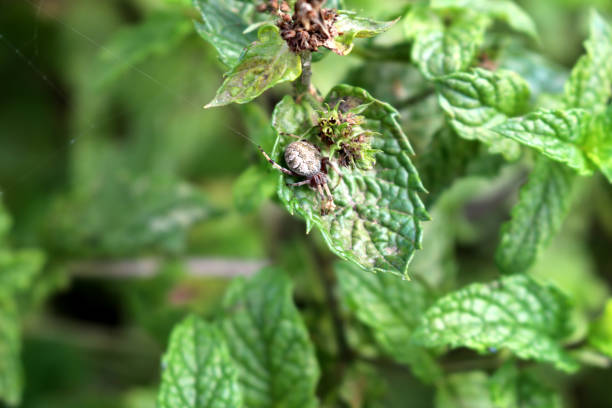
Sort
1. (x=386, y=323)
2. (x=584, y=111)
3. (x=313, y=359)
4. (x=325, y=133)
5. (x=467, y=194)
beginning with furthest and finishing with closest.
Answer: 1. (x=467, y=194)
2. (x=386, y=323)
3. (x=313, y=359)
4. (x=584, y=111)
5. (x=325, y=133)

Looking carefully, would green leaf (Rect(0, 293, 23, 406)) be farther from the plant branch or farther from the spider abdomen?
the spider abdomen

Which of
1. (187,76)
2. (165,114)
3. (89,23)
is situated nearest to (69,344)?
(165,114)

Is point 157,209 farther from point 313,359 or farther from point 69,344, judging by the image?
point 313,359

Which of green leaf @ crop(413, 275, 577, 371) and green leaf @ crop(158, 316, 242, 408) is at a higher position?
green leaf @ crop(413, 275, 577, 371)

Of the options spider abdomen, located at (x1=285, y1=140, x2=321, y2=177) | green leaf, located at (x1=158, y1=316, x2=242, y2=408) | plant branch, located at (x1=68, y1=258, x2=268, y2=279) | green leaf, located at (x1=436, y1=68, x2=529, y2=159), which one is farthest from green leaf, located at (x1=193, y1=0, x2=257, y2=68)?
plant branch, located at (x1=68, y1=258, x2=268, y2=279)

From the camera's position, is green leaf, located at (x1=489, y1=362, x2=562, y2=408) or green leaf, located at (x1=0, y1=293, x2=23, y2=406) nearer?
green leaf, located at (x1=489, y1=362, x2=562, y2=408)

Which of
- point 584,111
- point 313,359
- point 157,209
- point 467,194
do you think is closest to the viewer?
point 584,111

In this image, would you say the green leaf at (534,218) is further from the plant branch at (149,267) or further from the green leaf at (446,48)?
the plant branch at (149,267)
